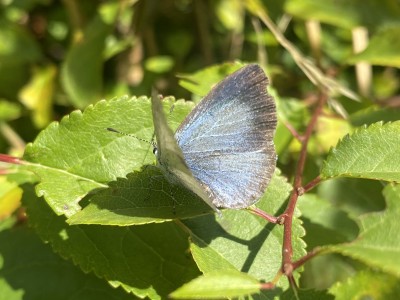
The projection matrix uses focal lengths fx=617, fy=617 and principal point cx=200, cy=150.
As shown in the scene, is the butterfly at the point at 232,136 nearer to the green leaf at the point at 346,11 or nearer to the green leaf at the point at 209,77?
the green leaf at the point at 209,77

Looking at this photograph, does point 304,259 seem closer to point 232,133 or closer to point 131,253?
point 232,133

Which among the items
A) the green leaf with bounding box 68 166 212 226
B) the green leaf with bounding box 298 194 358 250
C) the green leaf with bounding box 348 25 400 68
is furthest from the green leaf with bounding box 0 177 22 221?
the green leaf with bounding box 348 25 400 68

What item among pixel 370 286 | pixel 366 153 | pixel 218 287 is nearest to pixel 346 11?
pixel 366 153

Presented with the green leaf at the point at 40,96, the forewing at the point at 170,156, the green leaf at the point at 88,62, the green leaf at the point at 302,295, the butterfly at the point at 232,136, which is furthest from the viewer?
the green leaf at the point at 40,96

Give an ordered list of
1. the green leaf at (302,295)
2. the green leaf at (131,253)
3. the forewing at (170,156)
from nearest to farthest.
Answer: the forewing at (170,156) < the green leaf at (302,295) < the green leaf at (131,253)

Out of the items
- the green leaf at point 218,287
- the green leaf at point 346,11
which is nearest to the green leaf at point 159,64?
the green leaf at point 346,11

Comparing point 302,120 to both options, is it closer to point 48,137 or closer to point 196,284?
point 48,137
